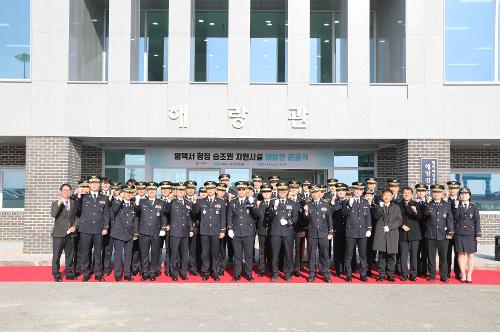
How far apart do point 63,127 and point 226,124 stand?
427cm

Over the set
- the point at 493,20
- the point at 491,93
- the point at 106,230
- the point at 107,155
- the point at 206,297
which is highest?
the point at 493,20

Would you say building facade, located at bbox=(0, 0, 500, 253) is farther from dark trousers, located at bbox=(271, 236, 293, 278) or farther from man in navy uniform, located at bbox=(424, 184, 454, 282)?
dark trousers, located at bbox=(271, 236, 293, 278)

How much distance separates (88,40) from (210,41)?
3574 mm

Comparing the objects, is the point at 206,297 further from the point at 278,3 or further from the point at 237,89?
the point at 278,3

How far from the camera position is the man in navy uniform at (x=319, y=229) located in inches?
394

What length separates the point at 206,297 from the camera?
8.27 m

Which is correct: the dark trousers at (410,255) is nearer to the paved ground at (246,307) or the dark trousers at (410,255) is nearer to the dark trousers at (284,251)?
the paved ground at (246,307)

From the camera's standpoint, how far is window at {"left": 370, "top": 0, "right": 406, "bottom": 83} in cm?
1469

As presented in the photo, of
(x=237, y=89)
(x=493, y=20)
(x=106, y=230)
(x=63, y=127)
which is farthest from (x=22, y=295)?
(x=493, y=20)

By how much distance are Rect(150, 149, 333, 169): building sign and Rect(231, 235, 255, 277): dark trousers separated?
624 cm

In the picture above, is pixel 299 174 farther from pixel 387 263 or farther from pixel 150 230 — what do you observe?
pixel 150 230

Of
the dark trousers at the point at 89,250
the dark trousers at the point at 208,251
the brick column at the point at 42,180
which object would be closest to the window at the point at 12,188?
the brick column at the point at 42,180

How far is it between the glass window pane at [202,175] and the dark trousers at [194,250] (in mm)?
5760

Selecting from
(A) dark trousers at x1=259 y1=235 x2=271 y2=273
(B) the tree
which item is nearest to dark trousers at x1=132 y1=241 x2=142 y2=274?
(A) dark trousers at x1=259 y1=235 x2=271 y2=273
